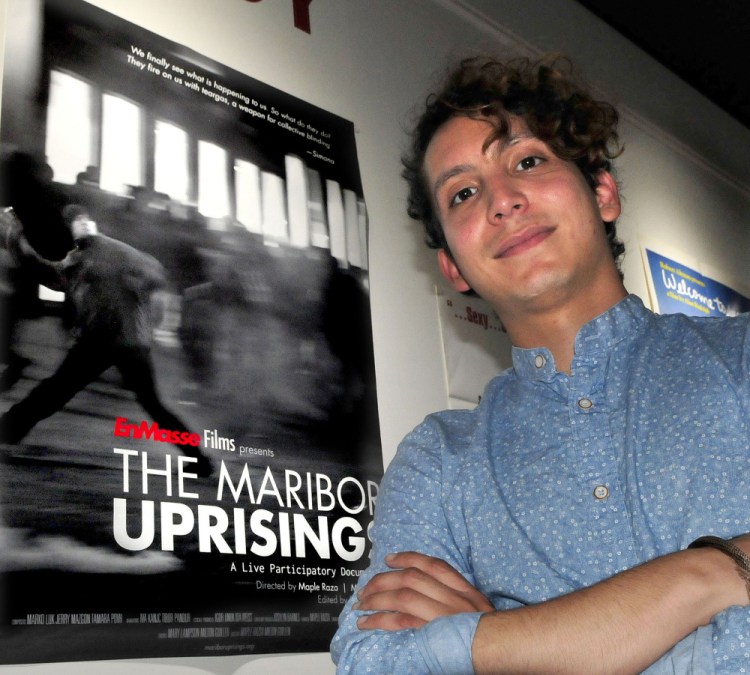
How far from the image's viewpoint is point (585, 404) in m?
1.11

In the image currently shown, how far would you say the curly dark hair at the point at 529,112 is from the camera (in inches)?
54.5

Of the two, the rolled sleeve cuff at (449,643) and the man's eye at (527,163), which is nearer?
the rolled sleeve cuff at (449,643)

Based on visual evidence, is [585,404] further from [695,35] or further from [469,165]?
[695,35]

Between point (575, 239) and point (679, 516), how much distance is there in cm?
45

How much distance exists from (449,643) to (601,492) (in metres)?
0.26

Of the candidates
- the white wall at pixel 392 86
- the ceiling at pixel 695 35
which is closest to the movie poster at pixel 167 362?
the white wall at pixel 392 86

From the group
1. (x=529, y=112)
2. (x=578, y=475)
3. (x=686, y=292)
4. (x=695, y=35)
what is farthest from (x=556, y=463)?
(x=695, y=35)

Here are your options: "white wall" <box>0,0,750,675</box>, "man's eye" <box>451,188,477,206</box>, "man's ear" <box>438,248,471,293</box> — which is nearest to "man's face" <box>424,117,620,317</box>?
"man's eye" <box>451,188,477,206</box>

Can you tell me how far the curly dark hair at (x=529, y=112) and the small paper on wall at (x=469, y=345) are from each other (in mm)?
414

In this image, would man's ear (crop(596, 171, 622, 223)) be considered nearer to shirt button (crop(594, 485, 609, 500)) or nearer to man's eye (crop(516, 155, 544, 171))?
man's eye (crop(516, 155, 544, 171))

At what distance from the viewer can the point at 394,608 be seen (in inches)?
38.6

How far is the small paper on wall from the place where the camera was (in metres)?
1.96

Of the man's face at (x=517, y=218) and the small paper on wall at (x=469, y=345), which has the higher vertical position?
the small paper on wall at (x=469, y=345)

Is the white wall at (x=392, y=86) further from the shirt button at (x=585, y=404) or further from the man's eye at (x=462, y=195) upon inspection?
the shirt button at (x=585, y=404)
